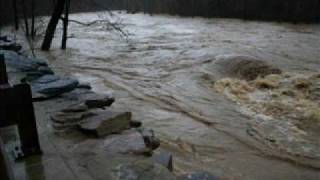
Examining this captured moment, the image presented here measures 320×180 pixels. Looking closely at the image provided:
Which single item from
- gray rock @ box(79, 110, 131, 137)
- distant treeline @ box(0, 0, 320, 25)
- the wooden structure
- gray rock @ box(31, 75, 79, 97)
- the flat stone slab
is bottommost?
gray rock @ box(79, 110, 131, 137)

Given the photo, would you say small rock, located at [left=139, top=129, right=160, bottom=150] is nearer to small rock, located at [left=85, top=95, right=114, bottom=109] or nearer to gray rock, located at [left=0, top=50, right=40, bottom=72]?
small rock, located at [left=85, top=95, right=114, bottom=109]

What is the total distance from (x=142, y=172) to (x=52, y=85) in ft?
7.60

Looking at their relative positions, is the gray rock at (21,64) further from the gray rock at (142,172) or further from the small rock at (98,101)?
the gray rock at (142,172)

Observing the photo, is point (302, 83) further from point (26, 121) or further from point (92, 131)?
point (26, 121)

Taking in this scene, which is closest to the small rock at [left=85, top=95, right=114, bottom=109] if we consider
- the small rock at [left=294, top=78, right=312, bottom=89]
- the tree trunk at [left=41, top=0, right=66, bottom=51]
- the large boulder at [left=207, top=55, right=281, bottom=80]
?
the small rock at [left=294, top=78, right=312, bottom=89]

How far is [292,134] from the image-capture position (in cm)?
593

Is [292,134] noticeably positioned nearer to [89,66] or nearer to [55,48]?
[89,66]

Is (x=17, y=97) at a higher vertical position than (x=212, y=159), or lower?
higher

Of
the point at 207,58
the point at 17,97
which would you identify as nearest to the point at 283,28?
the point at 207,58

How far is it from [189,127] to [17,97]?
3.63 metres

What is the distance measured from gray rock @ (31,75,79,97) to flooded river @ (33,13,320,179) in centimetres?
139

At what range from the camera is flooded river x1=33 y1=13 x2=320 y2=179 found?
4.96m

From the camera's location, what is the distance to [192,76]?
9438mm

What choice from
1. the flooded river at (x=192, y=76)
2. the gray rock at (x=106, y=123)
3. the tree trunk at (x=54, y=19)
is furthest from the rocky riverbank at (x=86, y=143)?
the tree trunk at (x=54, y=19)
